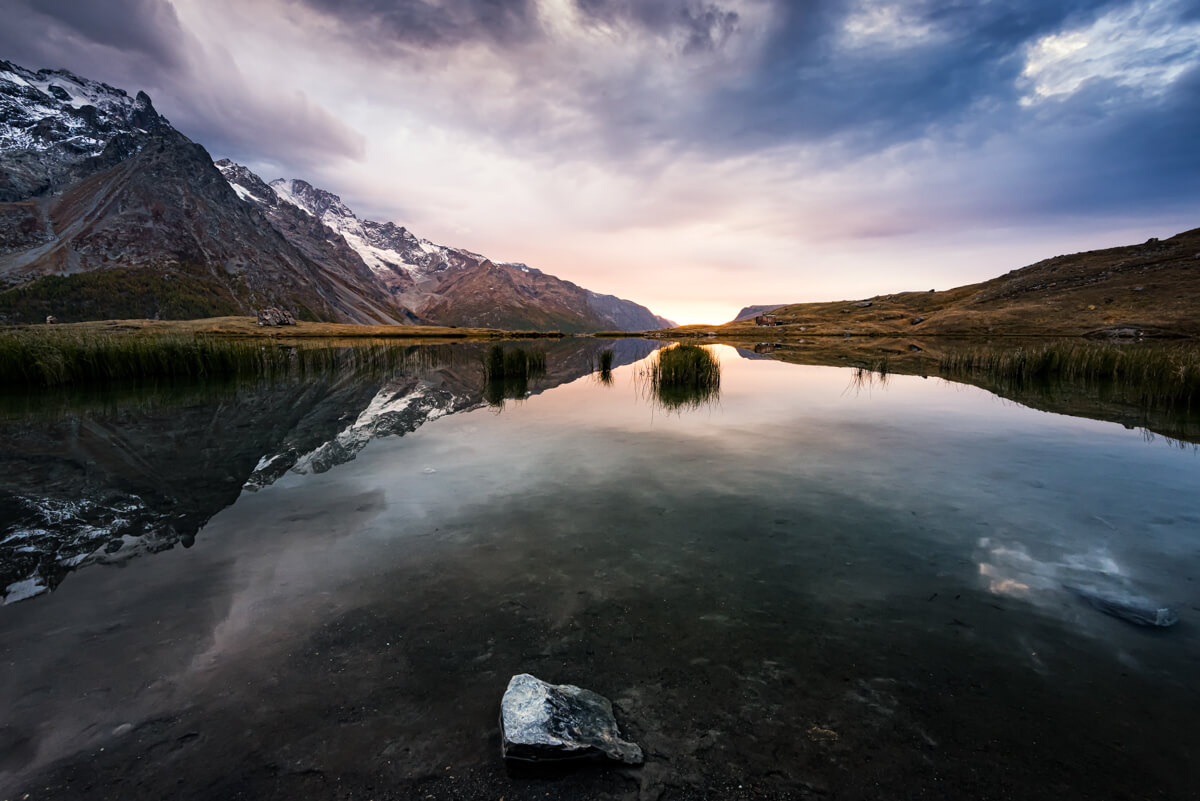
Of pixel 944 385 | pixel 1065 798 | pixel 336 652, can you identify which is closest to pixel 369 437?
pixel 336 652

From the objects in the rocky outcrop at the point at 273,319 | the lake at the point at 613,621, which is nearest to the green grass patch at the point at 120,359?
the lake at the point at 613,621

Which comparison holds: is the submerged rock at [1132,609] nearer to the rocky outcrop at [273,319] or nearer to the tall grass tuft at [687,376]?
the tall grass tuft at [687,376]

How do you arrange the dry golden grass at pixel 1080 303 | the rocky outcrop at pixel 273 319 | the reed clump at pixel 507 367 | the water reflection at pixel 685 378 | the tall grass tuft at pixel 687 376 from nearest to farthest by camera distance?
the water reflection at pixel 685 378 → the tall grass tuft at pixel 687 376 → the reed clump at pixel 507 367 → the dry golden grass at pixel 1080 303 → the rocky outcrop at pixel 273 319

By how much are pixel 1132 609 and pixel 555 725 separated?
636 cm

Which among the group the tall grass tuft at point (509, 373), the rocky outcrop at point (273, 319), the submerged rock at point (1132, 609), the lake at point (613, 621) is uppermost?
the rocky outcrop at point (273, 319)

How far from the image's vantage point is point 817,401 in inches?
815

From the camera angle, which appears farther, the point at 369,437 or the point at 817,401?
the point at 817,401

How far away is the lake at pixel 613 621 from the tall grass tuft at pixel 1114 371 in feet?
29.9

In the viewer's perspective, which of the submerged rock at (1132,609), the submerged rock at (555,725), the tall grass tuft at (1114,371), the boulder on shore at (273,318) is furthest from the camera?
the boulder on shore at (273,318)

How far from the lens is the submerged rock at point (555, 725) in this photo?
11.4 ft

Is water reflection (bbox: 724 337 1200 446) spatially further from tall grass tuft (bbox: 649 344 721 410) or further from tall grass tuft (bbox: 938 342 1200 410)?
tall grass tuft (bbox: 649 344 721 410)

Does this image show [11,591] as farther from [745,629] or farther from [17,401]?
[17,401]

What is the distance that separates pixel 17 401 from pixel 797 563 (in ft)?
92.6

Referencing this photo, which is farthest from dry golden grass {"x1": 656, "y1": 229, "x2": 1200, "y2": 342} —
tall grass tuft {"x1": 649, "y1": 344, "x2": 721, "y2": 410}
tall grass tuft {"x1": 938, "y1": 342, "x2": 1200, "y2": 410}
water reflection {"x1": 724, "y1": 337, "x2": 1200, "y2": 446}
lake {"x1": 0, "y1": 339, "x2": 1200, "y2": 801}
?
lake {"x1": 0, "y1": 339, "x2": 1200, "y2": 801}
